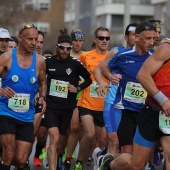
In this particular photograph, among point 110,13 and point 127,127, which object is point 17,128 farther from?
point 110,13

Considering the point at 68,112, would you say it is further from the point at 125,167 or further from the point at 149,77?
the point at 149,77

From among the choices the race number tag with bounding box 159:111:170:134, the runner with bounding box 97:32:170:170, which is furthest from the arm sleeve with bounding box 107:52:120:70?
the race number tag with bounding box 159:111:170:134

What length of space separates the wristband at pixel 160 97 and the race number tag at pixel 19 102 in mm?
2382

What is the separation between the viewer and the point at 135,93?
9.26 meters

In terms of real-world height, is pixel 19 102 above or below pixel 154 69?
below

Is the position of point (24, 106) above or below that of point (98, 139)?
above

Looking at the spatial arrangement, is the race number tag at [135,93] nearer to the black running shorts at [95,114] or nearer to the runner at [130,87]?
the runner at [130,87]

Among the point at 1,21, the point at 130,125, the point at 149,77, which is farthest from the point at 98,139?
the point at 1,21

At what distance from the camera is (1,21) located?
1887 inches

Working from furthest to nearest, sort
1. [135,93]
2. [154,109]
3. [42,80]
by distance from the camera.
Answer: [42,80] → [135,93] → [154,109]

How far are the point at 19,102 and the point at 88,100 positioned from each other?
8.64ft

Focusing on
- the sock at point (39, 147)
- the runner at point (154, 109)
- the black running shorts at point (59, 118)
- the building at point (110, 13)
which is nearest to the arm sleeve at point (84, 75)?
the black running shorts at point (59, 118)

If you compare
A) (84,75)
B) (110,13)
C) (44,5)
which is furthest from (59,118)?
(44,5)

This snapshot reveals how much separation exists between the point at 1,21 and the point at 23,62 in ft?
128
